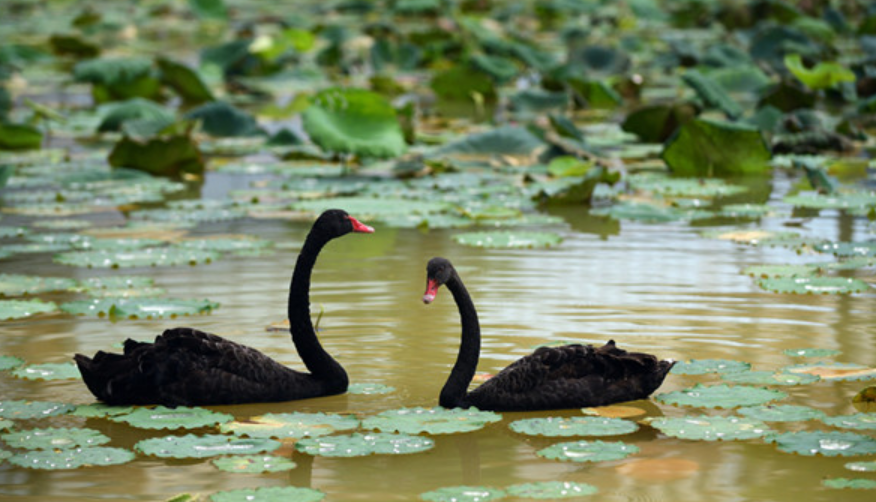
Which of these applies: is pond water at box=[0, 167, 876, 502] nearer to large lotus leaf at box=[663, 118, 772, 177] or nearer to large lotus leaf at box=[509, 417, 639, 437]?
large lotus leaf at box=[509, 417, 639, 437]

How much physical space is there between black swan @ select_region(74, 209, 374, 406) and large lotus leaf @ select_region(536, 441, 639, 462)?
1.13m

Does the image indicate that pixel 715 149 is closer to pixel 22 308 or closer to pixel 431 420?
pixel 22 308

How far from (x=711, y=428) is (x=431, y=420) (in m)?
0.98

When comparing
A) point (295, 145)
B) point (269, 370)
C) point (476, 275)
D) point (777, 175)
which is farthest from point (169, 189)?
point (269, 370)

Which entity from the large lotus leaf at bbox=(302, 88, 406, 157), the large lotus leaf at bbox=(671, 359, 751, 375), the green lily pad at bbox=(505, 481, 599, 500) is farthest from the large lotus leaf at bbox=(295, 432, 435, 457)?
the large lotus leaf at bbox=(302, 88, 406, 157)

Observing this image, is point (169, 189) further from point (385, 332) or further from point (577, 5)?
point (577, 5)

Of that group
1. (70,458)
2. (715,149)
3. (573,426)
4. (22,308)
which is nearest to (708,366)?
(573,426)

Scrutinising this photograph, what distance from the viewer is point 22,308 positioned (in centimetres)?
754

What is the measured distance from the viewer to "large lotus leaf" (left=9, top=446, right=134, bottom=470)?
5117 mm

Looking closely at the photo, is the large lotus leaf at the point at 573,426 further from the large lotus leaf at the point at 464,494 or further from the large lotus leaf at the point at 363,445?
the large lotus leaf at the point at 464,494

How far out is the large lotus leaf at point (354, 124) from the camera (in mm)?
11367

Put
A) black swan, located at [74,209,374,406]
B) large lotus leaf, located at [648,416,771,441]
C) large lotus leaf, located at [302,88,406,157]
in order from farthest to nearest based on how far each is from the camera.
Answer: large lotus leaf, located at [302,88,406,157], black swan, located at [74,209,374,406], large lotus leaf, located at [648,416,771,441]

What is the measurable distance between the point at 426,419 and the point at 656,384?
90cm

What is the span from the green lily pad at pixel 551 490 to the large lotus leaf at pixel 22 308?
11.3 ft
